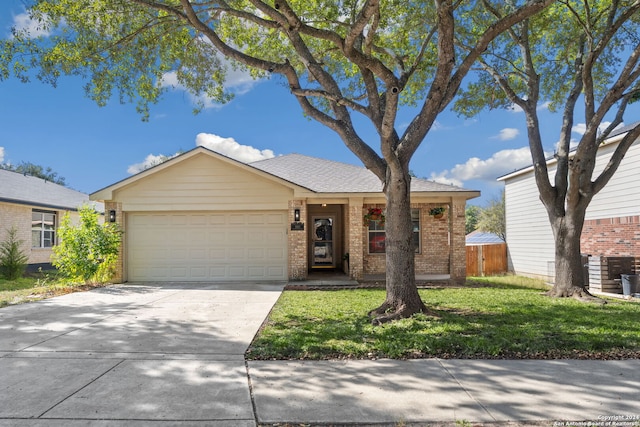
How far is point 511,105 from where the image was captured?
11.9 metres

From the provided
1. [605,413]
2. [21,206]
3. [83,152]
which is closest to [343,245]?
[605,413]

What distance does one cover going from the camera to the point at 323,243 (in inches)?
618

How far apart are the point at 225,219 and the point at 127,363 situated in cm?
840

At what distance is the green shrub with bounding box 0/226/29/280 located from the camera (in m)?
14.3

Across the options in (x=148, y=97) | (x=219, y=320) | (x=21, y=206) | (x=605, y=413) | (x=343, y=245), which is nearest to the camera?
(x=605, y=413)

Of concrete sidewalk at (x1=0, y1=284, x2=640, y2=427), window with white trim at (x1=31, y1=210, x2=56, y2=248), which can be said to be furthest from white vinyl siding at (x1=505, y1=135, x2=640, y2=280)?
window with white trim at (x1=31, y1=210, x2=56, y2=248)

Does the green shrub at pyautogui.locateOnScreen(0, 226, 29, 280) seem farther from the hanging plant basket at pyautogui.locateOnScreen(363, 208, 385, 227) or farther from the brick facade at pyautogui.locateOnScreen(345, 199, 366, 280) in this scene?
the hanging plant basket at pyautogui.locateOnScreen(363, 208, 385, 227)

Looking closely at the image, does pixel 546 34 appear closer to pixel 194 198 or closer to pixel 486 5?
pixel 486 5

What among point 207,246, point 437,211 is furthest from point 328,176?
point 207,246

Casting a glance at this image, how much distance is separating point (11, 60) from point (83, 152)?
21.0m

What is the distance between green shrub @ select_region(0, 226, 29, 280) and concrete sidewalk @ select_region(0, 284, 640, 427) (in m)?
10.9

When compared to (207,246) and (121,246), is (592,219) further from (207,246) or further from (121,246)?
(121,246)

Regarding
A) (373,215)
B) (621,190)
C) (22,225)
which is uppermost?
(621,190)

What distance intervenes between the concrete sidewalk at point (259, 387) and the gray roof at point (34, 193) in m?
11.6
